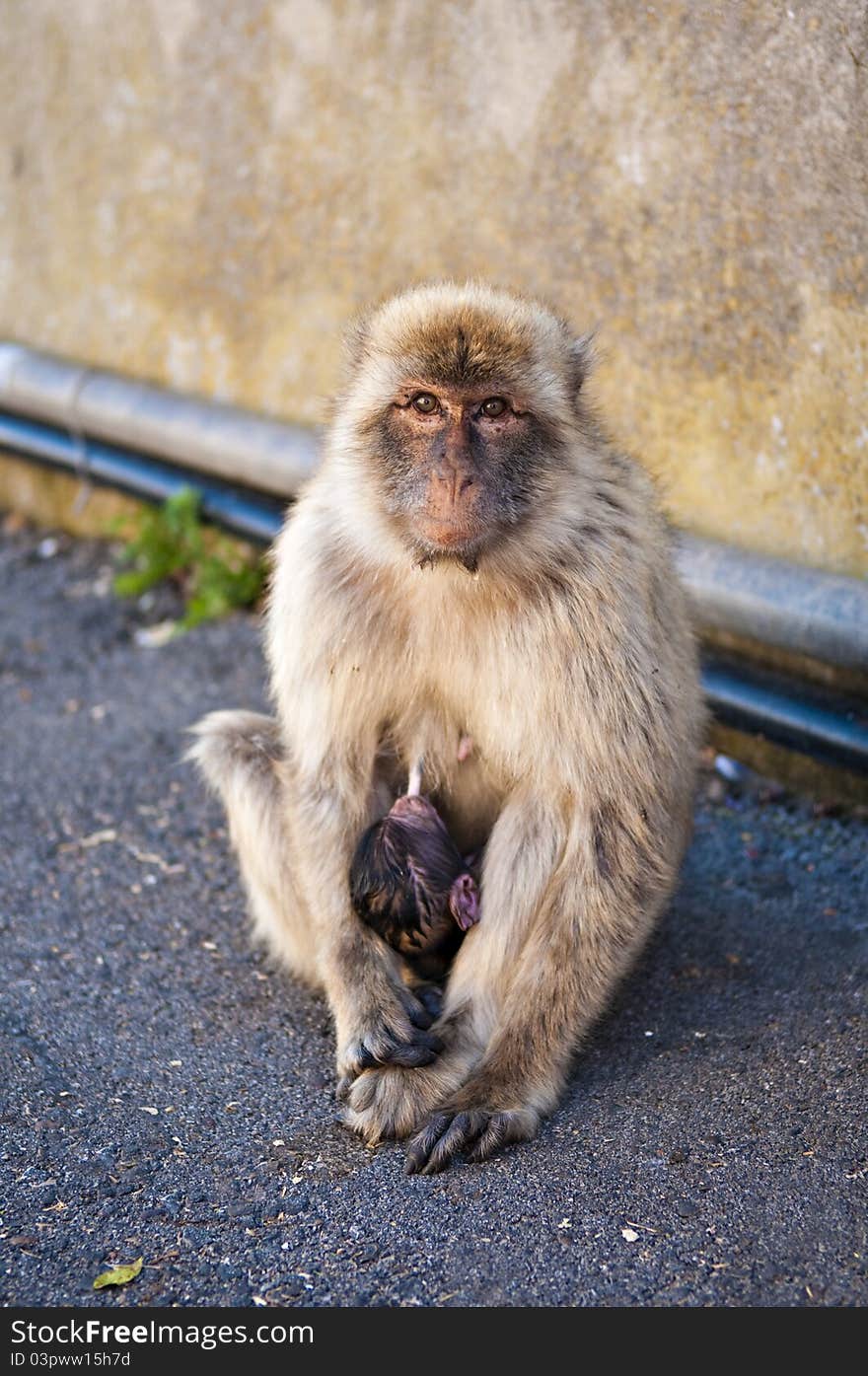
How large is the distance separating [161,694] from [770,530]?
6.58 ft

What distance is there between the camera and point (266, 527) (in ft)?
16.4

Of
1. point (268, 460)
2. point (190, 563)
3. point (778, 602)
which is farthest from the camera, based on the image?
point (190, 563)

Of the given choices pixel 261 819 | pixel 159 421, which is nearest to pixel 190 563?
pixel 159 421

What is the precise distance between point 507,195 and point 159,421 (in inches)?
64.7

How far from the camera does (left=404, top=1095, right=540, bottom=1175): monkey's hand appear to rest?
2605 millimetres

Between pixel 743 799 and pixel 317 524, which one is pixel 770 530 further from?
pixel 317 524

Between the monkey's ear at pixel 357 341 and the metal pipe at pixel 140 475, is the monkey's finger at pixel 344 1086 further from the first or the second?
the metal pipe at pixel 140 475

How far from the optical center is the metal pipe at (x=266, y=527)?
367cm

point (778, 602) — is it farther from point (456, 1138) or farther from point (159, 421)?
point (159, 421)

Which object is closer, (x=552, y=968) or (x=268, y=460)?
(x=552, y=968)

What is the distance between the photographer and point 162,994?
3.26 meters

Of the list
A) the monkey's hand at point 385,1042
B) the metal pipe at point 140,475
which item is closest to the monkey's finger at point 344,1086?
the monkey's hand at point 385,1042

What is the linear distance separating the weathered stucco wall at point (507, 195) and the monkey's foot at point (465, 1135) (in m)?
1.66
